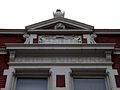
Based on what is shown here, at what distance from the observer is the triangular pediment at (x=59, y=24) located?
12.9 m

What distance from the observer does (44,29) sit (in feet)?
42.2

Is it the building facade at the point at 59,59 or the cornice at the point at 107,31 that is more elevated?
the cornice at the point at 107,31

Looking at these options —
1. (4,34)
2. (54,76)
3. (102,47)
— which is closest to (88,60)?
(102,47)

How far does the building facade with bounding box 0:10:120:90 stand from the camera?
414 inches

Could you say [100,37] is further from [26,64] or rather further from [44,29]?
[26,64]

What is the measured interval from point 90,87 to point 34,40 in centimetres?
340

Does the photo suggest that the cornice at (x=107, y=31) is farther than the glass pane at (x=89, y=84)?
Yes

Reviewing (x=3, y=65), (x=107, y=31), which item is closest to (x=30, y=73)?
(x=3, y=65)

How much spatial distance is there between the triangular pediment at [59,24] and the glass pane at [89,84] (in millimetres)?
2972

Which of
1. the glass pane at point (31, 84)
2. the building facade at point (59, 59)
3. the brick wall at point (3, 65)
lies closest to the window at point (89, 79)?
the building facade at point (59, 59)

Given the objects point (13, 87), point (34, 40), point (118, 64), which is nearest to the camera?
point (13, 87)

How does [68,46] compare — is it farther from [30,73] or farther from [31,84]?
[31,84]

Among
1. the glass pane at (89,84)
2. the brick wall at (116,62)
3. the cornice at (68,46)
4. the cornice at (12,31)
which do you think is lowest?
the glass pane at (89,84)

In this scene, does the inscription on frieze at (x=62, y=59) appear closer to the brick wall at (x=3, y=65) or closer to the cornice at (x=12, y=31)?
the brick wall at (x=3, y=65)
